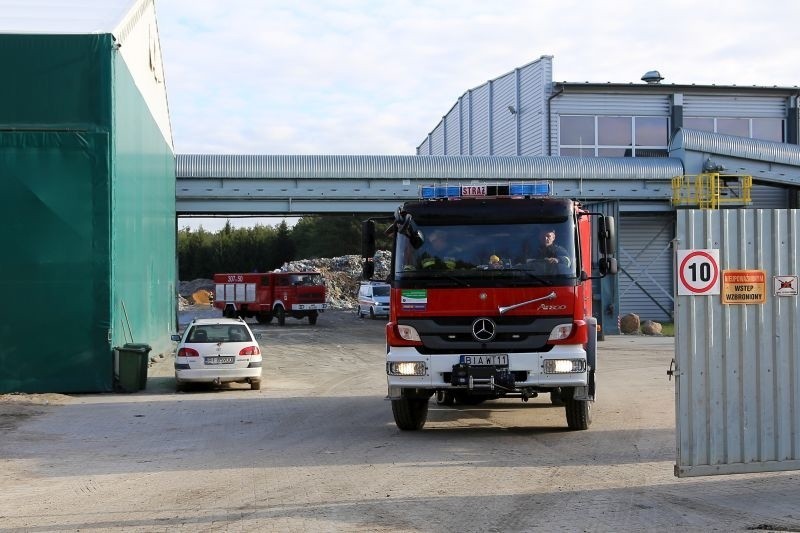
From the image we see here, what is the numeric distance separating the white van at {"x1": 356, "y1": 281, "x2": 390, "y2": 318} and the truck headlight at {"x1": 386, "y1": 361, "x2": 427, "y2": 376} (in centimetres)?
3853

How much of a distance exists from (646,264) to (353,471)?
1314 inches

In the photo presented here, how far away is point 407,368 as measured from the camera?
12.0 meters

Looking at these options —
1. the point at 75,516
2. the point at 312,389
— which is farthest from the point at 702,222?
the point at 312,389

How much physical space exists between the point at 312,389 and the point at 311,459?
8783 millimetres

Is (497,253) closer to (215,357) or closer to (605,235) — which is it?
(605,235)

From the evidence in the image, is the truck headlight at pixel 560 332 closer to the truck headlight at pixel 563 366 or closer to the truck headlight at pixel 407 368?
the truck headlight at pixel 563 366

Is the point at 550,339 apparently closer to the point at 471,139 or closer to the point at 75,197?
the point at 75,197

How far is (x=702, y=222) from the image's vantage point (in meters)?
8.36

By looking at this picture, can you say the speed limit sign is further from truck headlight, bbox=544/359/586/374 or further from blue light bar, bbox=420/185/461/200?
blue light bar, bbox=420/185/461/200

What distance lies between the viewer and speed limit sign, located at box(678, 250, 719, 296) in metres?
8.30

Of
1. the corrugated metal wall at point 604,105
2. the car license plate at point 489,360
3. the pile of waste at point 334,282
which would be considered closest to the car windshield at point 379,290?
the corrugated metal wall at point 604,105

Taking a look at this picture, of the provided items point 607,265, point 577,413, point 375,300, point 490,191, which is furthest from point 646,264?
point 490,191

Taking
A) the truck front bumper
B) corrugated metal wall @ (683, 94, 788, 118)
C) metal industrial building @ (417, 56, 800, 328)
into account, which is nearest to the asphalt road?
the truck front bumper

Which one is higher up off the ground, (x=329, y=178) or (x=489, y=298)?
(x=329, y=178)
